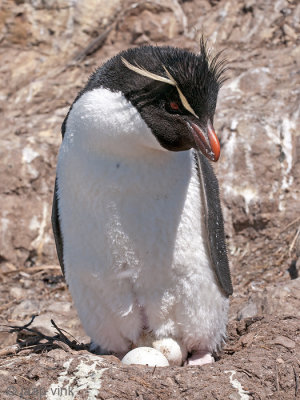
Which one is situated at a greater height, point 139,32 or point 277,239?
point 139,32

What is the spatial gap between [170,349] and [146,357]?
242 millimetres

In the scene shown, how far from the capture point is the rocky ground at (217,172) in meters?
2.91

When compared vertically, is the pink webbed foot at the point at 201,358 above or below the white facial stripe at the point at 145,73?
below

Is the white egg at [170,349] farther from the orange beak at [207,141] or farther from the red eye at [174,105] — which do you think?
the red eye at [174,105]

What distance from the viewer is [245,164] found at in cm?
561

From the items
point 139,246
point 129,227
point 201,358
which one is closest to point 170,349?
point 201,358

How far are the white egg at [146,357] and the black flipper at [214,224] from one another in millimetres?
510

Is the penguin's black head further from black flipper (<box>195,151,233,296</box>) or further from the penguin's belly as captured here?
black flipper (<box>195,151,233,296</box>)

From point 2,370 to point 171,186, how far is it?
1152 mm

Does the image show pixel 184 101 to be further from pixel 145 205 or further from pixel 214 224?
pixel 214 224

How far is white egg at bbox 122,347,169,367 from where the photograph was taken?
10.2ft

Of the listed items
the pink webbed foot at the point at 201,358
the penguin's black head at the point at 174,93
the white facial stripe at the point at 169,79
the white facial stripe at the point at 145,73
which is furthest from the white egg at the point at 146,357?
the white facial stripe at the point at 145,73

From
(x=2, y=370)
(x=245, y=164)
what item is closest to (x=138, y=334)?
(x=2, y=370)

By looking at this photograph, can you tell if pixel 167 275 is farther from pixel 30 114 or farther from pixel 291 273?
pixel 30 114
